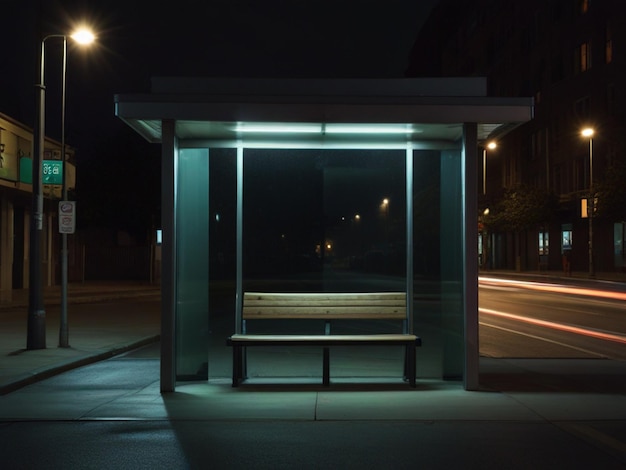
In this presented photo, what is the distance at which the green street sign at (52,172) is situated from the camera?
1502 cm

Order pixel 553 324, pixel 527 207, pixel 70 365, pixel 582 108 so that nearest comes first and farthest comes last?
pixel 70 365 → pixel 553 324 → pixel 582 108 → pixel 527 207

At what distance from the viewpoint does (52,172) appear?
1520cm

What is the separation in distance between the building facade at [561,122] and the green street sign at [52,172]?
102ft

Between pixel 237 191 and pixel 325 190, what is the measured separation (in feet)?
4.08

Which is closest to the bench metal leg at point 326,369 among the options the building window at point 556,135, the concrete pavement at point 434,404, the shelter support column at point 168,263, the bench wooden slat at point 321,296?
the concrete pavement at point 434,404

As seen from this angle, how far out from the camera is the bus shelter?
914 centimetres

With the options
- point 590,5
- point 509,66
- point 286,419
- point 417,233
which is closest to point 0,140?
point 417,233

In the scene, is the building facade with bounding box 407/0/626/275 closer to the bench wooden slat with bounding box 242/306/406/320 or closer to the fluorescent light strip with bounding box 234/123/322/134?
the bench wooden slat with bounding box 242/306/406/320

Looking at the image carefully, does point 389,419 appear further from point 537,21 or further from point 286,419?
point 537,21

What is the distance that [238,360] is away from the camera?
9.77 metres

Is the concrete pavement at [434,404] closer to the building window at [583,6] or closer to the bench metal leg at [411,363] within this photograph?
the bench metal leg at [411,363]

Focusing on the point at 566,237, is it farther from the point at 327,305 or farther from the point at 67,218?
the point at 327,305

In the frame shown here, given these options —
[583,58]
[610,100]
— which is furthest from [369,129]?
[583,58]

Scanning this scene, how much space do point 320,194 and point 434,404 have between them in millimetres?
3444
